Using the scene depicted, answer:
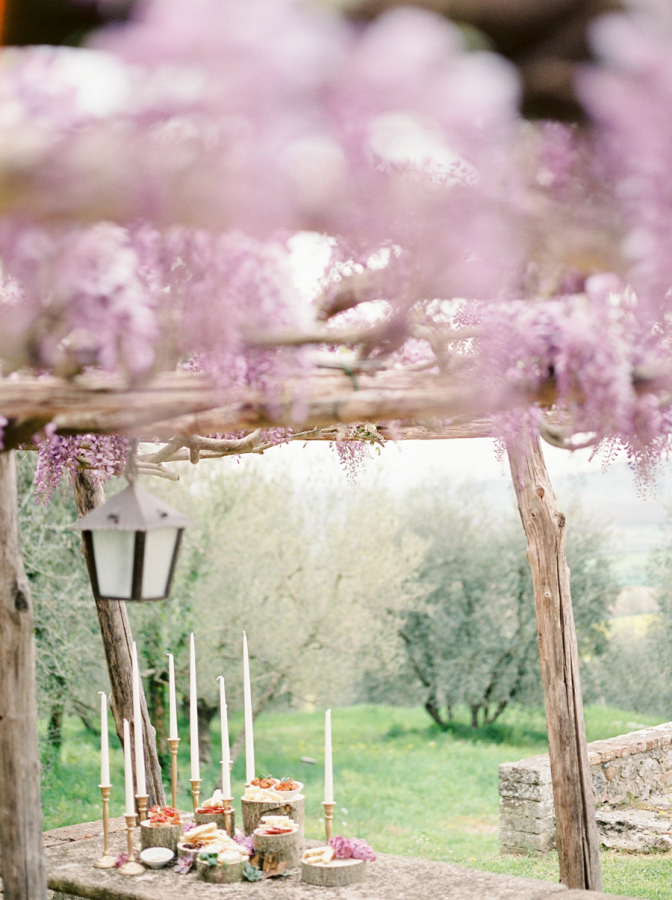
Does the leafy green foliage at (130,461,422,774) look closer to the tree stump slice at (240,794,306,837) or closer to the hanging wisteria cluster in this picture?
the tree stump slice at (240,794,306,837)

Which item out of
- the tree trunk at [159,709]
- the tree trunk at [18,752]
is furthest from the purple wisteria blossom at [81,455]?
the tree trunk at [159,709]

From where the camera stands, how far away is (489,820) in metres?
8.31

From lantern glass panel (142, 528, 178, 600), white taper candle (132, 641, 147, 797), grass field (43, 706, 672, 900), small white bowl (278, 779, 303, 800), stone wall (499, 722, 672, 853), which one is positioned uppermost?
lantern glass panel (142, 528, 178, 600)

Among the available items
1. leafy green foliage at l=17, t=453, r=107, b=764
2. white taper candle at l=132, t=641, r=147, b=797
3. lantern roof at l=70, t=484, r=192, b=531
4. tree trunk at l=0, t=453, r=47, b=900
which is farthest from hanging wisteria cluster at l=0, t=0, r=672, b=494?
leafy green foliage at l=17, t=453, r=107, b=764

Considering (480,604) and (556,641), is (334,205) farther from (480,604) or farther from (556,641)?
(480,604)

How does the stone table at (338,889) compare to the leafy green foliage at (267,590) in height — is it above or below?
below

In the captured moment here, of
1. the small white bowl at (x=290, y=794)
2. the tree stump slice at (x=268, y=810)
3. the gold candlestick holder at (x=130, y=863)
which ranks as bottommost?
the gold candlestick holder at (x=130, y=863)

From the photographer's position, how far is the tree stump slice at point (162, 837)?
3.29 m

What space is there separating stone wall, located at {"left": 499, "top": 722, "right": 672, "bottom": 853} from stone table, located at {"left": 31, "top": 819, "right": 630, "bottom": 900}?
3.12m

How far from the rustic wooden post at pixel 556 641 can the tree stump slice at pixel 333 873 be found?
1.50 metres

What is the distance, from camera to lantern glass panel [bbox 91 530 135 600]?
243cm

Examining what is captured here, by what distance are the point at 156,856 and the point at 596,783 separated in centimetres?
422

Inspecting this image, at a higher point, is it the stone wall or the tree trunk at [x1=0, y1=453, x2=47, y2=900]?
the tree trunk at [x1=0, y1=453, x2=47, y2=900]

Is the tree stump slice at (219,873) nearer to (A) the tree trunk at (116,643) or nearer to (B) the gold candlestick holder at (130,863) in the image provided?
(B) the gold candlestick holder at (130,863)
